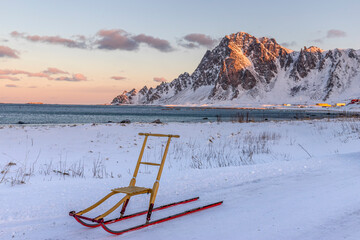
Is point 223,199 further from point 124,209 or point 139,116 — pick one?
point 139,116

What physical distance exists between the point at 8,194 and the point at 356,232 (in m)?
6.47

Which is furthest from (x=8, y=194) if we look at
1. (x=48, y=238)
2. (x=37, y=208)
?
(x=48, y=238)

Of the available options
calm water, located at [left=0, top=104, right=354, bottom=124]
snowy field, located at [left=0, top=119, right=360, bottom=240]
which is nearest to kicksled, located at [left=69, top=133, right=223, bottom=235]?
snowy field, located at [left=0, top=119, right=360, bottom=240]

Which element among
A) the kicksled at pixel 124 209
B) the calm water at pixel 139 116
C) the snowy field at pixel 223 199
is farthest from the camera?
the calm water at pixel 139 116

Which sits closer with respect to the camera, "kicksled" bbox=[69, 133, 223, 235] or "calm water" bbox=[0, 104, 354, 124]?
"kicksled" bbox=[69, 133, 223, 235]

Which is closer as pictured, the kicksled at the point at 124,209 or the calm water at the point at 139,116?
the kicksled at the point at 124,209

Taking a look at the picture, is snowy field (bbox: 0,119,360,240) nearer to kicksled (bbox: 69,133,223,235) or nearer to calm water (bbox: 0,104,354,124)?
kicksled (bbox: 69,133,223,235)

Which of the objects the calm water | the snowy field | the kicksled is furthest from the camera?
the calm water

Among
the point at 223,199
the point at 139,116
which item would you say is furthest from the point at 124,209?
the point at 139,116

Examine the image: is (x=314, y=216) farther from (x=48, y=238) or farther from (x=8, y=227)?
(x=8, y=227)

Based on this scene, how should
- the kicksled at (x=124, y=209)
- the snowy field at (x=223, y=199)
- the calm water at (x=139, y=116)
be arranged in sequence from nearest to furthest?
the kicksled at (x=124, y=209) < the snowy field at (x=223, y=199) < the calm water at (x=139, y=116)

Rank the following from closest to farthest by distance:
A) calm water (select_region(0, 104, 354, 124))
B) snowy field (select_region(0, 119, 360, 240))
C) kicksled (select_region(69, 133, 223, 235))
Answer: kicksled (select_region(69, 133, 223, 235)) → snowy field (select_region(0, 119, 360, 240)) → calm water (select_region(0, 104, 354, 124))

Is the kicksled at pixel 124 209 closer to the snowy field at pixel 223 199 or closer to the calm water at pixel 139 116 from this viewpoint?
the snowy field at pixel 223 199

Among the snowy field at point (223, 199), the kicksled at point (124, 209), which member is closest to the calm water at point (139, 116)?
the snowy field at point (223, 199)
